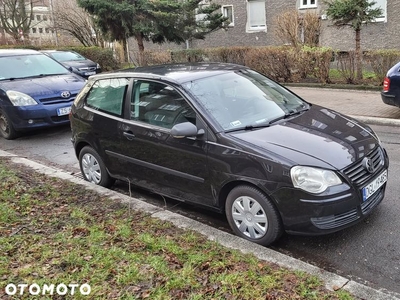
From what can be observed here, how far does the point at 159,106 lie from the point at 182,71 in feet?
1.78

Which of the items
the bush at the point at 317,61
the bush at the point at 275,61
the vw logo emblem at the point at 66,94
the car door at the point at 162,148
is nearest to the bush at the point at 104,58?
the bush at the point at 275,61

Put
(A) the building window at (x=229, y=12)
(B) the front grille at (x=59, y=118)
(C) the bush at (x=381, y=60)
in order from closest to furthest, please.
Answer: (B) the front grille at (x=59, y=118)
(C) the bush at (x=381, y=60)
(A) the building window at (x=229, y=12)

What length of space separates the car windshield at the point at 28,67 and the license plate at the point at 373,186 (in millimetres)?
7365

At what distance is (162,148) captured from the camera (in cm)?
422

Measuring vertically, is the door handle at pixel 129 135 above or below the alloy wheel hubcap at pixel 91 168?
above

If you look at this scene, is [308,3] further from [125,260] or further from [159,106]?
[125,260]

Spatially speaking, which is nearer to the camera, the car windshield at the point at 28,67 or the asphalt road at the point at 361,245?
the asphalt road at the point at 361,245

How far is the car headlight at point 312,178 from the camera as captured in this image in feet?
10.8

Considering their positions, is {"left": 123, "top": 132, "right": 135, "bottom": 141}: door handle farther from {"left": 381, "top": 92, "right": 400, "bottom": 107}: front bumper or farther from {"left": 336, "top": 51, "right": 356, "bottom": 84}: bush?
{"left": 336, "top": 51, "right": 356, "bottom": 84}: bush

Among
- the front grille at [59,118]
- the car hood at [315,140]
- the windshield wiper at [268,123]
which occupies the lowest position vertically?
the front grille at [59,118]

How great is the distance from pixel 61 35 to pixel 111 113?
2650cm

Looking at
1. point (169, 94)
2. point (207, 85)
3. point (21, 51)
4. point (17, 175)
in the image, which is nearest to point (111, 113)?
point (169, 94)

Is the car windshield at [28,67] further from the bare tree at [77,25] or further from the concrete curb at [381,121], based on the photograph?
the bare tree at [77,25]

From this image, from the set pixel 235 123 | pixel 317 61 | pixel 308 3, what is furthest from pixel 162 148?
pixel 308 3
